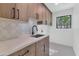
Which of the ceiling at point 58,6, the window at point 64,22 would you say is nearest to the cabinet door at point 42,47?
the window at point 64,22

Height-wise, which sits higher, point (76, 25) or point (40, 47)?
point (76, 25)

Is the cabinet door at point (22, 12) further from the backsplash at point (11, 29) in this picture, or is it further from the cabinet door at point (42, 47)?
the cabinet door at point (42, 47)

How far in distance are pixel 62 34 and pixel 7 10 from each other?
0.74m

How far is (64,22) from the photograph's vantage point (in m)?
1.13

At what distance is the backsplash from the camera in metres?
1.26

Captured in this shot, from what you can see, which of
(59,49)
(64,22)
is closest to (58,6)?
(64,22)

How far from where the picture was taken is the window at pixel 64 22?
3.69 feet

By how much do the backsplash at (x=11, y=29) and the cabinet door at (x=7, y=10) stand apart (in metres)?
0.10

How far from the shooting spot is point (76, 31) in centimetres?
112

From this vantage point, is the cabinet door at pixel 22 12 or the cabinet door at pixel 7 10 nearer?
the cabinet door at pixel 7 10

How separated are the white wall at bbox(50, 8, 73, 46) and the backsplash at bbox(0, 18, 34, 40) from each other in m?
0.47

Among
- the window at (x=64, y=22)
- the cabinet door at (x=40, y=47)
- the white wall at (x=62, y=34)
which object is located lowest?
the cabinet door at (x=40, y=47)

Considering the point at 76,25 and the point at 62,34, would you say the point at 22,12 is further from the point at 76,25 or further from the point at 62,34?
the point at 76,25

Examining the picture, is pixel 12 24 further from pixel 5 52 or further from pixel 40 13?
pixel 5 52
